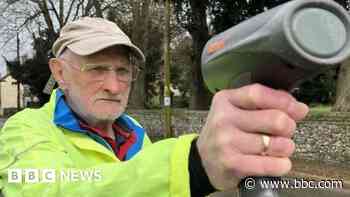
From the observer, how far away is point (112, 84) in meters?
2.06

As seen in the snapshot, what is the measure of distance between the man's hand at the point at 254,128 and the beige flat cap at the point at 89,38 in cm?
107

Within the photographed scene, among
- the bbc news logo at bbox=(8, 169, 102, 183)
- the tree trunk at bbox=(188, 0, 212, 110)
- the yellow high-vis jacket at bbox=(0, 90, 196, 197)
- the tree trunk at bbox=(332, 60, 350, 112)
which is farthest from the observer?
the tree trunk at bbox=(188, 0, 212, 110)

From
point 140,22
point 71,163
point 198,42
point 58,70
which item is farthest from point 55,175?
point 140,22

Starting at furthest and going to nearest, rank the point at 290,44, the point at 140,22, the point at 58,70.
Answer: the point at 140,22
the point at 58,70
the point at 290,44

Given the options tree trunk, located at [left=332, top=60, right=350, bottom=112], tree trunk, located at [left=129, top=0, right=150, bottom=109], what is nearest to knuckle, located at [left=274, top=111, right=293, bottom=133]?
tree trunk, located at [left=332, top=60, right=350, bottom=112]

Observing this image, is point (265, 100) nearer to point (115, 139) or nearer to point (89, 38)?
point (89, 38)

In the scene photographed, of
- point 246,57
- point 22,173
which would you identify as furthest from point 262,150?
point 22,173

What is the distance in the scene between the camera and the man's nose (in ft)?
6.67

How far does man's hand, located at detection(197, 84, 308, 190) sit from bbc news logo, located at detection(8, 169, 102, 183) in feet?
1.30

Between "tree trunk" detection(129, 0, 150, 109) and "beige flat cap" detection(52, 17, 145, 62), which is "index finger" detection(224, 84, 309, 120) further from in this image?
"tree trunk" detection(129, 0, 150, 109)

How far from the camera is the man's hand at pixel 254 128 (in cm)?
89

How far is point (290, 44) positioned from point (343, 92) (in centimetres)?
1556

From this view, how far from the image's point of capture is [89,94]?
6.72 feet

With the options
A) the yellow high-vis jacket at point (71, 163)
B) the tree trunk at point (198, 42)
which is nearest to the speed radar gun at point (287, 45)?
the yellow high-vis jacket at point (71, 163)
